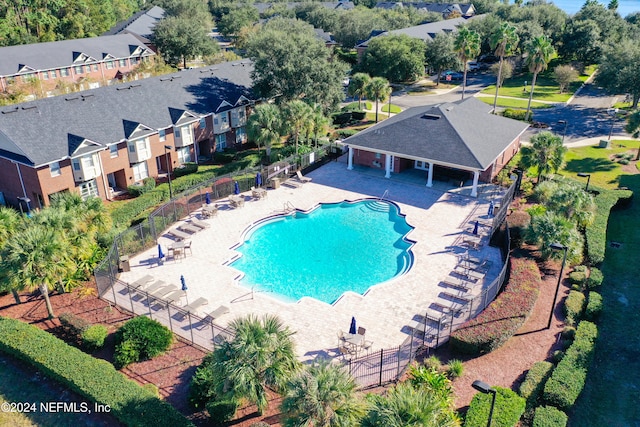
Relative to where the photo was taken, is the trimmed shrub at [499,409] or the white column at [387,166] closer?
the trimmed shrub at [499,409]

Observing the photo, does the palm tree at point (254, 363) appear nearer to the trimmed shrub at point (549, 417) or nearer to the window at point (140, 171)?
the trimmed shrub at point (549, 417)

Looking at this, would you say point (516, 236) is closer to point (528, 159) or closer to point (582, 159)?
point (528, 159)

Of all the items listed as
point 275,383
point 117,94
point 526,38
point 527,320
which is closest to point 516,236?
point 527,320

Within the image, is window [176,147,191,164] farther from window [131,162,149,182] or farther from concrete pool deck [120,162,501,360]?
concrete pool deck [120,162,501,360]

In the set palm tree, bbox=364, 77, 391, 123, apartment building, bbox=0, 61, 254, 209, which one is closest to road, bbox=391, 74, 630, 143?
palm tree, bbox=364, 77, 391, 123

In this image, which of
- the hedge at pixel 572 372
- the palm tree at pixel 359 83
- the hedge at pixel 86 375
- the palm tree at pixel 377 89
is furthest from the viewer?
the palm tree at pixel 359 83

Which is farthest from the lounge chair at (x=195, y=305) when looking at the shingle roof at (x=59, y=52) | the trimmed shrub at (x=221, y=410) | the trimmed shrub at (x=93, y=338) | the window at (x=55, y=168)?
the shingle roof at (x=59, y=52)

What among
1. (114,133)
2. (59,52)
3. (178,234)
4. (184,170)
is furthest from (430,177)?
(59,52)
